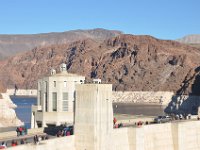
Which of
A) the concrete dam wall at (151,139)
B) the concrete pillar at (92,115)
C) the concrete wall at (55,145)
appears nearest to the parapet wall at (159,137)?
the concrete dam wall at (151,139)

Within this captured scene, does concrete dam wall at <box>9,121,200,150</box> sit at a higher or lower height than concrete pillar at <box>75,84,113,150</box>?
lower

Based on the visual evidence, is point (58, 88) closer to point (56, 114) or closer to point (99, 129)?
point (56, 114)

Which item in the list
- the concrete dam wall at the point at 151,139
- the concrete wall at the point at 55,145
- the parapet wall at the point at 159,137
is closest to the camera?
the concrete wall at the point at 55,145

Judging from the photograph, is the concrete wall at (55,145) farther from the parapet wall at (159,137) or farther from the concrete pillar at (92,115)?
the parapet wall at (159,137)

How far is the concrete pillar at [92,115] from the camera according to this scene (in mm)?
31203

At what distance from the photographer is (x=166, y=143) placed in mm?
41656

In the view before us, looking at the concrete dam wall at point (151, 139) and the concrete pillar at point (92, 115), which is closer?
the concrete pillar at point (92, 115)

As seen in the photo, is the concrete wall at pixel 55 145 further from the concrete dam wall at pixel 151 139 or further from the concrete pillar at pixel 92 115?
the concrete pillar at pixel 92 115

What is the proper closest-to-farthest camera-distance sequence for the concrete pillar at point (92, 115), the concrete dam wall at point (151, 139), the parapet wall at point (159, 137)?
the concrete pillar at point (92, 115) → the concrete dam wall at point (151, 139) → the parapet wall at point (159, 137)

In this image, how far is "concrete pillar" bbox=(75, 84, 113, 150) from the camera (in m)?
31.2

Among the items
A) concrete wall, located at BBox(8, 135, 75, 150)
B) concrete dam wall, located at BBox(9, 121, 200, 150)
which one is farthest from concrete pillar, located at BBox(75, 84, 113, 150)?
concrete dam wall, located at BBox(9, 121, 200, 150)

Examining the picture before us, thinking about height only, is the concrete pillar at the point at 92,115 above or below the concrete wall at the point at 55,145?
above

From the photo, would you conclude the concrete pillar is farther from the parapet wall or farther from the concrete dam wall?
the parapet wall

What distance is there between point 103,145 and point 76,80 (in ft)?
28.3
